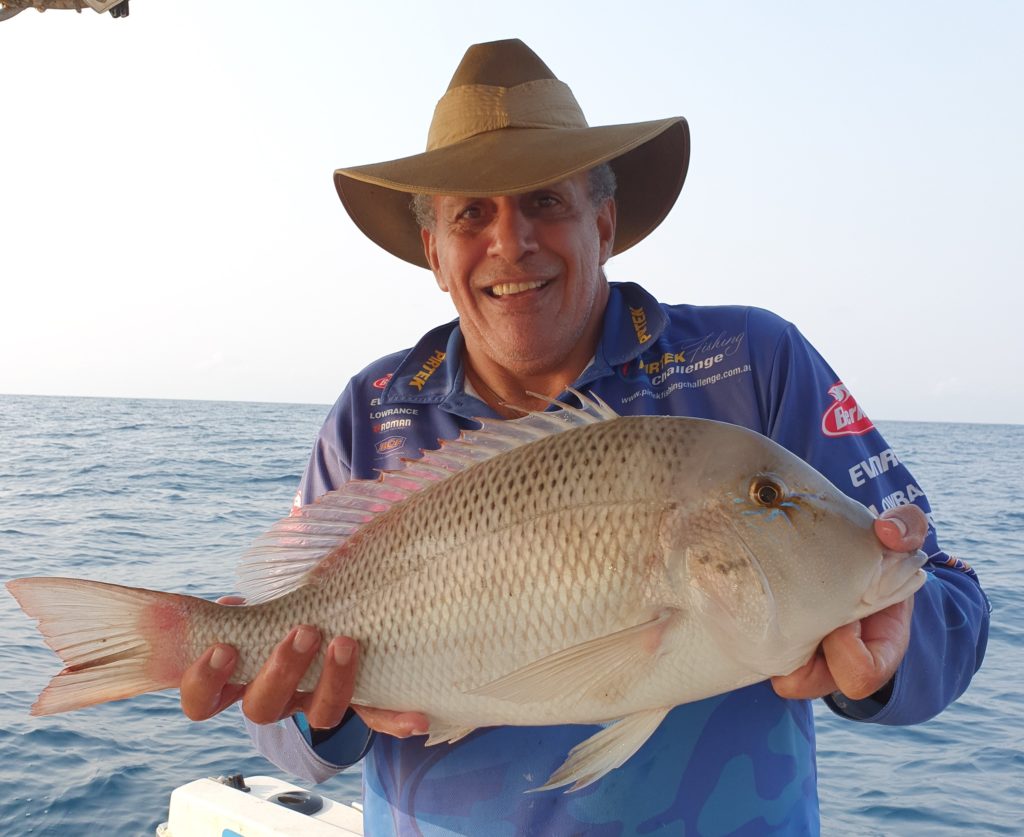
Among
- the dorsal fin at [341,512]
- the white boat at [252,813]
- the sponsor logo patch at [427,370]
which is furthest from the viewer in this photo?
the white boat at [252,813]

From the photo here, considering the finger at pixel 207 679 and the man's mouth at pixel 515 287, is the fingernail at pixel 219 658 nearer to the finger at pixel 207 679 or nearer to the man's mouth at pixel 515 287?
the finger at pixel 207 679

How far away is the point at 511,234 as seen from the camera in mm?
2326

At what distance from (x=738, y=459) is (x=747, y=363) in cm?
65

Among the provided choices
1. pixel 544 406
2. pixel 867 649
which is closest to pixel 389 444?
pixel 544 406

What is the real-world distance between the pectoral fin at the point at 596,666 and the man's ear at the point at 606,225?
1.30m

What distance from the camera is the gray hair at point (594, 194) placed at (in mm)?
2488

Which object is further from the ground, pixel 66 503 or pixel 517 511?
pixel 517 511

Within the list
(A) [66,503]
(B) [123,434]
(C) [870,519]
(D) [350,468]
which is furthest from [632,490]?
(B) [123,434]

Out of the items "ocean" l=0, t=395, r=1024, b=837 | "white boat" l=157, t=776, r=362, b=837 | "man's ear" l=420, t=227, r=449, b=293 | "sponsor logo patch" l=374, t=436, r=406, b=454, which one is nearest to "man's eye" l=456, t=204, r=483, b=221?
"man's ear" l=420, t=227, r=449, b=293

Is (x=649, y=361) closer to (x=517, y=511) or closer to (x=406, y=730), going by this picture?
(x=517, y=511)

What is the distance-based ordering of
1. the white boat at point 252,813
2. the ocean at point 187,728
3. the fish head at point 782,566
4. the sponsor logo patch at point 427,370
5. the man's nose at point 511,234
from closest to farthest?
the fish head at point 782,566 < the man's nose at point 511,234 < the sponsor logo patch at point 427,370 < the white boat at point 252,813 < the ocean at point 187,728

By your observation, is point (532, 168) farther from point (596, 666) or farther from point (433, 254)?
point (596, 666)

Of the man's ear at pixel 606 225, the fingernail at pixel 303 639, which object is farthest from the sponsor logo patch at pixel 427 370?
the fingernail at pixel 303 639

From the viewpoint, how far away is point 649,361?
7.79 feet
